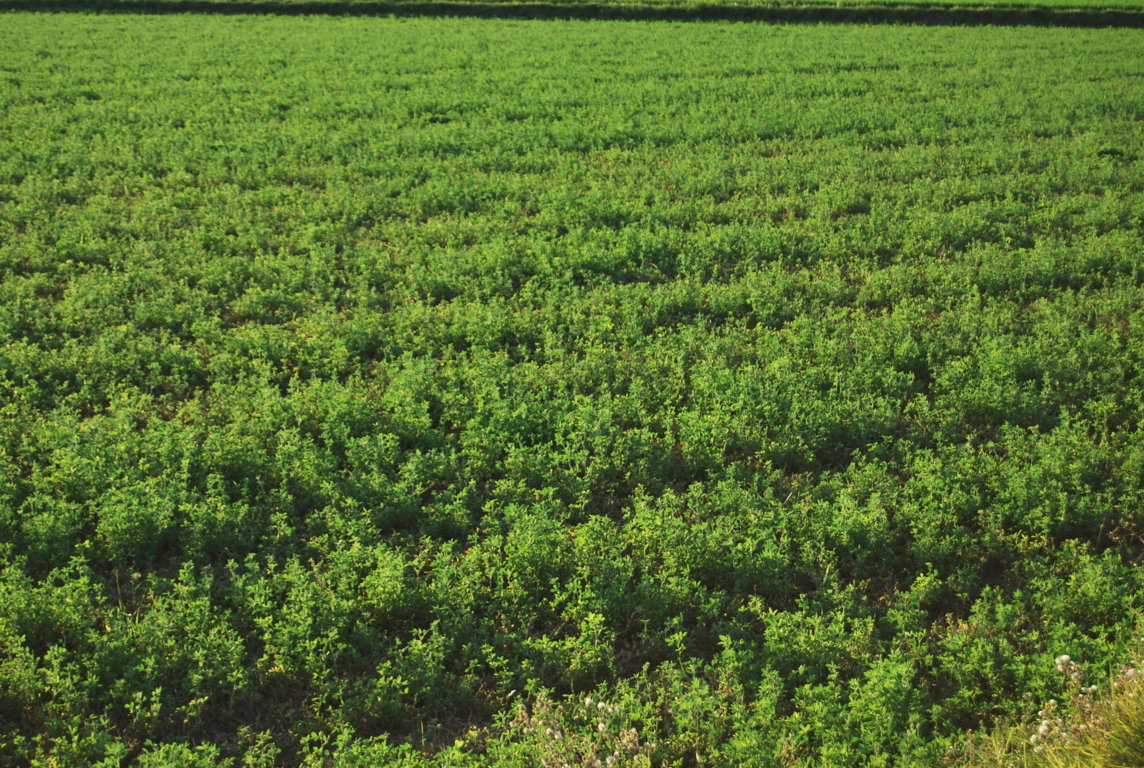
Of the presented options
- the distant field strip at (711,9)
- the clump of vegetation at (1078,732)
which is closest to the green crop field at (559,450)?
the clump of vegetation at (1078,732)

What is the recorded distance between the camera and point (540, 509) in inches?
231

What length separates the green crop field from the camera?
4.57 meters

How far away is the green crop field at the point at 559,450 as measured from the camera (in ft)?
15.0

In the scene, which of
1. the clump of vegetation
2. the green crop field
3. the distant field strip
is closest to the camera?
the clump of vegetation

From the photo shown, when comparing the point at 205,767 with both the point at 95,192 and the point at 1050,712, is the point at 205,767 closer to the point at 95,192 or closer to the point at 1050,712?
the point at 1050,712

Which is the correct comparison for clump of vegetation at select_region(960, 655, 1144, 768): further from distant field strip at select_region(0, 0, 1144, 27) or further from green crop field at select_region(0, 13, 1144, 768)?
distant field strip at select_region(0, 0, 1144, 27)

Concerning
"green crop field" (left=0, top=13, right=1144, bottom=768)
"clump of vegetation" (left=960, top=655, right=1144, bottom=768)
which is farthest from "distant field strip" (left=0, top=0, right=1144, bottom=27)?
"clump of vegetation" (left=960, top=655, right=1144, bottom=768)

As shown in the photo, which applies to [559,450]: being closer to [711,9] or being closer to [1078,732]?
[1078,732]

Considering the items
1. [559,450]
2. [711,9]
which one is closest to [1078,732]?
[559,450]

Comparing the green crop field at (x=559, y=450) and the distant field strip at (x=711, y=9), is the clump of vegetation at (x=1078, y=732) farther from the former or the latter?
the distant field strip at (x=711, y=9)

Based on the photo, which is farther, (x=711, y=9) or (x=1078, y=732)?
(x=711, y=9)

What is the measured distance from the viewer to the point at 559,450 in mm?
6703

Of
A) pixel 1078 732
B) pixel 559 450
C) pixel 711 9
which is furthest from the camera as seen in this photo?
pixel 711 9

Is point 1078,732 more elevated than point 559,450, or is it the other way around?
point 559,450
